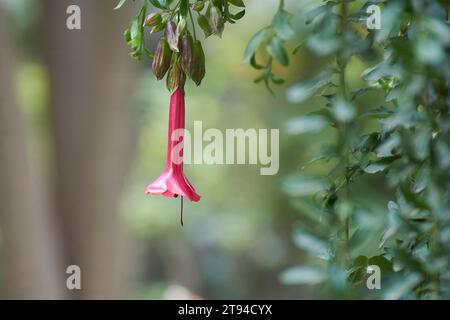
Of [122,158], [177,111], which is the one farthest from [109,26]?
[177,111]

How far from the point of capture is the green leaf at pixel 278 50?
1.76ft

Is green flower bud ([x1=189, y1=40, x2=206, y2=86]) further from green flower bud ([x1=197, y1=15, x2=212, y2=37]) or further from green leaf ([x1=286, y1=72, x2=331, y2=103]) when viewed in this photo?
green leaf ([x1=286, y1=72, x2=331, y2=103])

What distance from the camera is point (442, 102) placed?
0.53 meters

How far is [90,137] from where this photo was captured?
2.14 metres

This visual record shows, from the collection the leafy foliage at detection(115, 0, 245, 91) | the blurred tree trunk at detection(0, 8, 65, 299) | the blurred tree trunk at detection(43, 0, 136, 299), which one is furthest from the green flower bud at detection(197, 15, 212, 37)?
the blurred tree trunk at detection(43, 0, 136, 299)

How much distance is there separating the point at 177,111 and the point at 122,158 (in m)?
1.48

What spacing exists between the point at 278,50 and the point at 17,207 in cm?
145

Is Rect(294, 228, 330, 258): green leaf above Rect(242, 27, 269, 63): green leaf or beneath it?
beneath

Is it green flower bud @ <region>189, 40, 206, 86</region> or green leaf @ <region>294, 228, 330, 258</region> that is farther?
green flower bud @ <region>189, 40, 206, 86</region>

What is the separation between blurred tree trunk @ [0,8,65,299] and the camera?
5.95ft

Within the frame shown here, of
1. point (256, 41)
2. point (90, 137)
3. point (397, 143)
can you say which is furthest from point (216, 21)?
point (90, 137)

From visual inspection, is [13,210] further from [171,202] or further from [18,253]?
[171,202]

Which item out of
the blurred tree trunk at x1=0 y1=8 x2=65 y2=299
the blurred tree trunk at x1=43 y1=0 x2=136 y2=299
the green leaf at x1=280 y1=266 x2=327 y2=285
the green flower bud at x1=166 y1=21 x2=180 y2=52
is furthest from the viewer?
the blurred tree trunk at x1=43 y1=0 x2=136 y2=299

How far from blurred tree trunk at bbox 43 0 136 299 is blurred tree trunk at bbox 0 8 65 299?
19 cm
